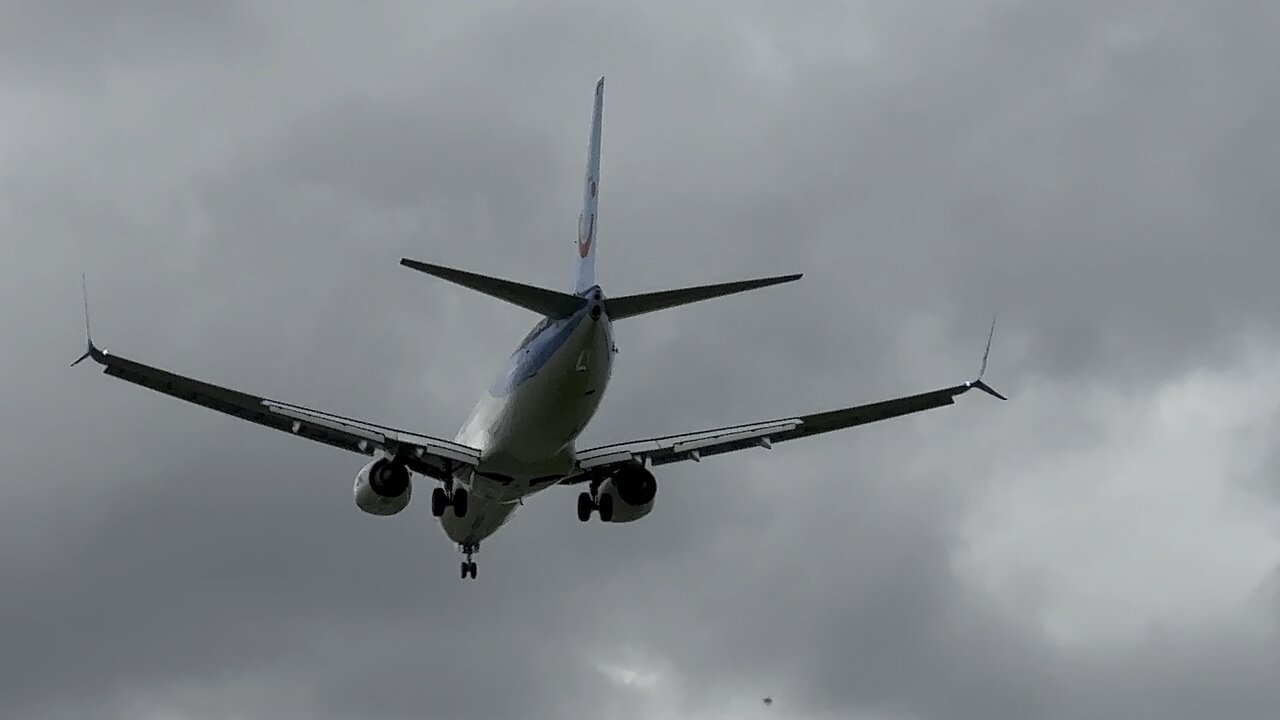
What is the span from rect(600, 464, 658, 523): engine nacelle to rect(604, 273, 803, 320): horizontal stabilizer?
7.68 meters

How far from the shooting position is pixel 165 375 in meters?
50.3

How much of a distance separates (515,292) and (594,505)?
11064mm

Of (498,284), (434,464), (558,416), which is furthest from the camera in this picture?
(434,464)

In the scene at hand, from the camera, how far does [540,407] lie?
5028 cm

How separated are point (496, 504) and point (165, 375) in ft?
38.5

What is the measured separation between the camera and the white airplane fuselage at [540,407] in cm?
4906

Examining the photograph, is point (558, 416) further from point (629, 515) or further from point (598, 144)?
point (598, 144)

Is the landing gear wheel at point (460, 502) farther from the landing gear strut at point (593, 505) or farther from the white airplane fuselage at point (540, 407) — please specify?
the landing gear strut at point (593, 505)

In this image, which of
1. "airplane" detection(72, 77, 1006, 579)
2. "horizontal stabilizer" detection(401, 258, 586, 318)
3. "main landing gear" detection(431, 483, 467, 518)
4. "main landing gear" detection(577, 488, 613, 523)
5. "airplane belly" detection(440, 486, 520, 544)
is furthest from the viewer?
"airplane belly" detection(440, 486, 520, 544)

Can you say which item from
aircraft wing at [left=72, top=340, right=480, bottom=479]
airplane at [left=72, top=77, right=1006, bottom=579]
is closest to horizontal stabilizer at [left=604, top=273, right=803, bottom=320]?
airplane at [left=72, top=77, right=1006, bottom=579]

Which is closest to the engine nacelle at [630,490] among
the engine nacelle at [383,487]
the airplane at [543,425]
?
the airplane at [543,425]

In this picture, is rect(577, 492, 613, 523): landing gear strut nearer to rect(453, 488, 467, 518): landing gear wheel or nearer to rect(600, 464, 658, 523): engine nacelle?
rect(600, 464, 658, 523): engine nacelle

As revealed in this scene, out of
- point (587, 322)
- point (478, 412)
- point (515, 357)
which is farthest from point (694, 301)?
point (478, 412)

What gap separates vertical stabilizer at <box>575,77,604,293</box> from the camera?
185ft
